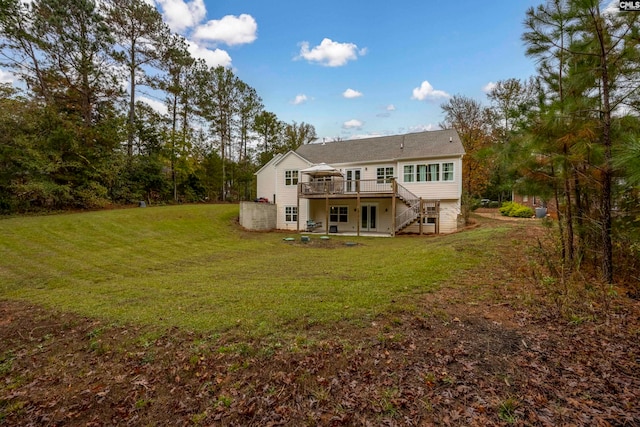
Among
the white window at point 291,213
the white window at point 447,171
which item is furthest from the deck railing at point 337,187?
the white window at point 447,171

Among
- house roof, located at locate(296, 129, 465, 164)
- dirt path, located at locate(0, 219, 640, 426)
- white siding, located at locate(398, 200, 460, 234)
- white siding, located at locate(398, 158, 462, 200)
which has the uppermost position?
house roof, located at locate(296, 129, 465, 164)

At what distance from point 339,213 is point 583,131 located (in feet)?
53.9

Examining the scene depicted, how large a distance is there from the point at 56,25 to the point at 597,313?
29.0 meters

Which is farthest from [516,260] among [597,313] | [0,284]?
[0,284]

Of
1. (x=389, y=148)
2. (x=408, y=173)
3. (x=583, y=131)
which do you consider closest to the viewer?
(x=583, y=131)

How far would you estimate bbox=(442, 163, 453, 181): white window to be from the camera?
1697 centimetres

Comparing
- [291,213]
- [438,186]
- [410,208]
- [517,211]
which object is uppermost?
[438,186]

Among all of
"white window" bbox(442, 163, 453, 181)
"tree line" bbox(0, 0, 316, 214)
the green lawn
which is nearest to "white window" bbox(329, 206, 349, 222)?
the green lawn

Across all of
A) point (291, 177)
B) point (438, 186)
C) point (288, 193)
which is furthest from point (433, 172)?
point (288, 193)

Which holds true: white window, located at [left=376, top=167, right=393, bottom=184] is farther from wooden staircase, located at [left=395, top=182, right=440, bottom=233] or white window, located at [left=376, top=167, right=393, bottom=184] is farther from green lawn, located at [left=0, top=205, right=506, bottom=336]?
green lawn, located at [left=0, top=205, right=506, bottom=336]

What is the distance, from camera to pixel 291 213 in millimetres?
20797

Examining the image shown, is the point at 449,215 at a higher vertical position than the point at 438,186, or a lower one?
lower

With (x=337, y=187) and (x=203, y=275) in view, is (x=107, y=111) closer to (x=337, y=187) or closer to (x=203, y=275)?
(x=337, y=187)

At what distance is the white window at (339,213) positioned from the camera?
20578 mm
